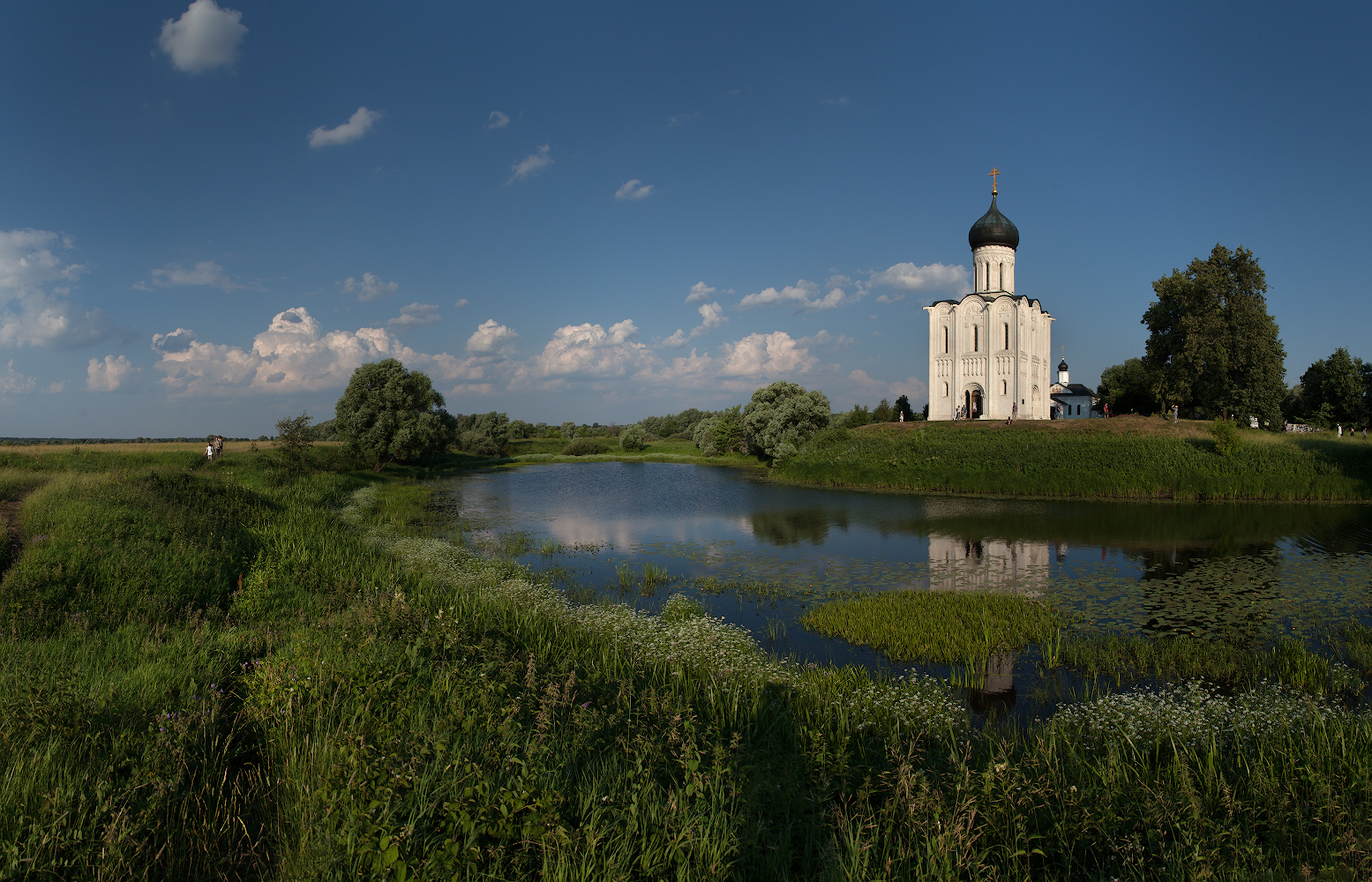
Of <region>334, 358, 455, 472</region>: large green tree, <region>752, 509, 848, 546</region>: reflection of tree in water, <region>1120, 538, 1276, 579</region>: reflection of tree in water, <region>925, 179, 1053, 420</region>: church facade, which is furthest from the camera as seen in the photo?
<region>925, 179, 1053, 420</region>: church facade

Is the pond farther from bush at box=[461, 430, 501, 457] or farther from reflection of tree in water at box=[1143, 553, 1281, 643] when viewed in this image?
bush at box=[461, 430, 501, 457]

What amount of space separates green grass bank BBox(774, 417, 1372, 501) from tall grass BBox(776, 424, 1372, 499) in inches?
1.8

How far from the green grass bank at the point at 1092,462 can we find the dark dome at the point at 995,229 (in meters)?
16.1

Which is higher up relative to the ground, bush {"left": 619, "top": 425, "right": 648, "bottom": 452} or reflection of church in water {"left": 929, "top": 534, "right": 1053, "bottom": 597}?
bush {"left": 619, "top": 425, "right": 648, "bottom": 452}

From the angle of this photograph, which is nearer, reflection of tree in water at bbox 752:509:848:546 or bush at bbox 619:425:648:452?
reflection of tree in water at bbox 752:509:848:546

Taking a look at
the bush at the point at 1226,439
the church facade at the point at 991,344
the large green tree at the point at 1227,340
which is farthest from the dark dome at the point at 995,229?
the bush at the point at 1226,439

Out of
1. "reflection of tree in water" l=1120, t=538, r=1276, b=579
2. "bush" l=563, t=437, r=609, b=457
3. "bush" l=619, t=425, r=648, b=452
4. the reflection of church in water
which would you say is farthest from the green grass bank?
"bush" l=619, t=425, r=648, b=452

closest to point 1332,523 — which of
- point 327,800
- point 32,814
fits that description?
point 327,800

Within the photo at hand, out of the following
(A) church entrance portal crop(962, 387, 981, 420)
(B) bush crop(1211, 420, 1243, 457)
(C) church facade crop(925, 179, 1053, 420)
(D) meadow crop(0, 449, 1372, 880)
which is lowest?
(D) meadow crop(0, 449, 1372, 880)

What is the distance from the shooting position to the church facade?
47188 millimetres

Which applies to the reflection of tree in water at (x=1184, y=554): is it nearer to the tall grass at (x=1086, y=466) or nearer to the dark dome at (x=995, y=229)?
the tall grass at (x=1086, y=466)

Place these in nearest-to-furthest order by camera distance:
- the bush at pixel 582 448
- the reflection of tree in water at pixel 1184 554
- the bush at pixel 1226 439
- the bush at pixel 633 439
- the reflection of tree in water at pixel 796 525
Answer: the reflection of tree in water at pixel 1184 554 < the reflection of tree in water at pixel 796 525 < the bush at pixel 1226 439 < the bush at pixel 582 448 < the bush at pixel 633 439

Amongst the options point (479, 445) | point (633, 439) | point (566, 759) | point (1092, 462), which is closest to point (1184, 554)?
point (1092, 462)

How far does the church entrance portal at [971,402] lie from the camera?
4938cm
